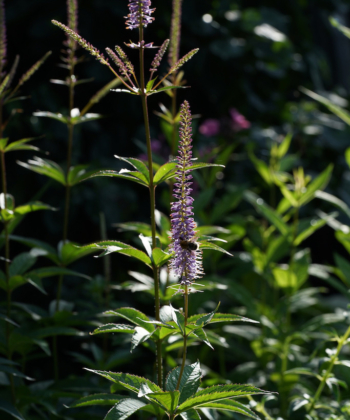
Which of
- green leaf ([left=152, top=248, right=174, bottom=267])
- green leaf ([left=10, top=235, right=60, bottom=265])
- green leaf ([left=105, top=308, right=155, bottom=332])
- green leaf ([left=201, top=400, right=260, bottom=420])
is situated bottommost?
green leaf ([left=201, top=400, right=260, bottom=420])

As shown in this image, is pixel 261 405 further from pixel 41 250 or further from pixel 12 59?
pixel 12 59

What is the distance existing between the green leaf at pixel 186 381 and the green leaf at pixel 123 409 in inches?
3.0

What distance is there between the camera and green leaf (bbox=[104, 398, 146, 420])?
34.2 inches

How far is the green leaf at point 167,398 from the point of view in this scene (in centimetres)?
88

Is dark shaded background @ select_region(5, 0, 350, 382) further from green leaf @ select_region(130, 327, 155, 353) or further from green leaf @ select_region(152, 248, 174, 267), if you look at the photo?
green leaf @ select_region(130, 327, 155, 353)

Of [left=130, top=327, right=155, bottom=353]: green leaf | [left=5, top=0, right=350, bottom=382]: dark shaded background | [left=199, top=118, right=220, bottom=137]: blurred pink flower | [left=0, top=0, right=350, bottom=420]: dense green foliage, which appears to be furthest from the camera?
[left=199, top=118, right=220, bottom=137]: blurred pink flower

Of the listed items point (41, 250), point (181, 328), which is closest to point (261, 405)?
point (181, 328)

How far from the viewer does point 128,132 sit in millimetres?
2594

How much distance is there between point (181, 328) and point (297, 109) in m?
2.71

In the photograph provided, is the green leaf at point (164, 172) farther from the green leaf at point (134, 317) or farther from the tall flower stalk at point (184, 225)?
the green leaf at point (134, 317)

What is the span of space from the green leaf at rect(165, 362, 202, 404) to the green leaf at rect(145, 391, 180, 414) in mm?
58

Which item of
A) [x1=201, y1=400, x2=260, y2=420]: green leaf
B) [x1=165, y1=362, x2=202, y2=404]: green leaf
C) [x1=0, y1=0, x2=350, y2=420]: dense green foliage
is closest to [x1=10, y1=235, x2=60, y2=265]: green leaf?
[x1=0, y1=0, x2=350, y2=420]: dense green foliage

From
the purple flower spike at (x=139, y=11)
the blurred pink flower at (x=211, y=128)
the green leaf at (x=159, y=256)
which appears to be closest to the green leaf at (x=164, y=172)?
the green leaf at (x=159, y=256)

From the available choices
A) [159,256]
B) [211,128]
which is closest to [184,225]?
[159,256]
